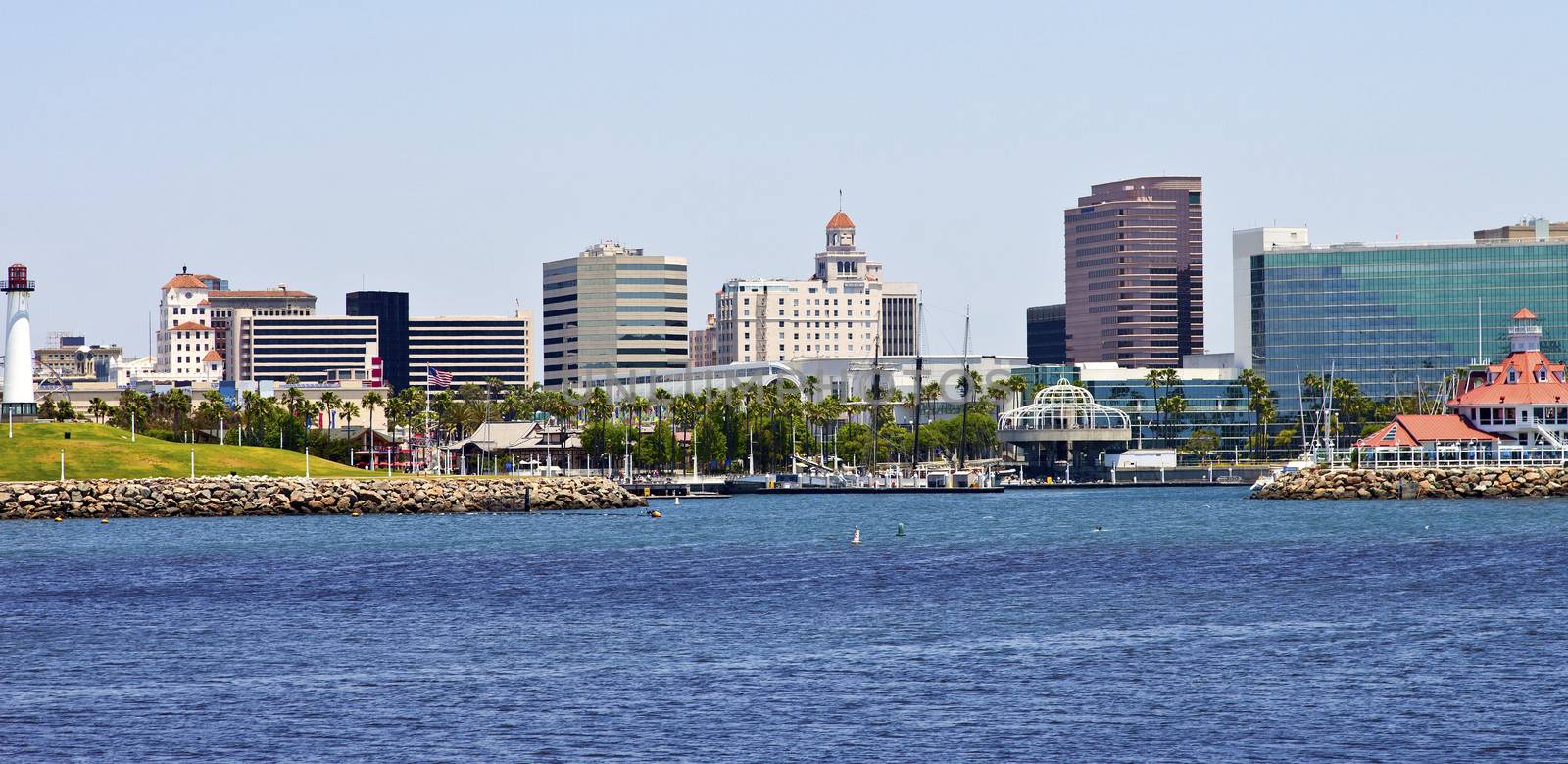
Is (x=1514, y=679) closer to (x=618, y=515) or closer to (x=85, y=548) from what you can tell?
(x=85, y=548)

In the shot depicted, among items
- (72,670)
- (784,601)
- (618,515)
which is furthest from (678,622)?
(618,515)

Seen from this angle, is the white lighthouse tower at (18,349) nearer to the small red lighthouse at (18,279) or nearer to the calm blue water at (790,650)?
the small red lighthouse at (18,279)

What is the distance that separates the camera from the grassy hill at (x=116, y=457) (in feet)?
548

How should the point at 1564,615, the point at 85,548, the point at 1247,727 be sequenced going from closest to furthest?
the point at 1247,727 → the point at 1564,615 → the point at 85,548

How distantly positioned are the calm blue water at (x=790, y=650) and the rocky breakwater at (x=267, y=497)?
35.3 m

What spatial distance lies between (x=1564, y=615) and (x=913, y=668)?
88.2ft

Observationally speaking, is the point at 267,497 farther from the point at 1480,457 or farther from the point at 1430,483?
the point at 1480,457

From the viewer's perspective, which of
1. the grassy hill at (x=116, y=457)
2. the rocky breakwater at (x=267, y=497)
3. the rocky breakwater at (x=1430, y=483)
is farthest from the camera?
the rocky breakwater at (x=1430, y=483)

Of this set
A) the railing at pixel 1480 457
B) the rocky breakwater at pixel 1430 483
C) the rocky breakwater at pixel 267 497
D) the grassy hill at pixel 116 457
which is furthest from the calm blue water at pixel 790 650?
the railing at pixel 1480 457

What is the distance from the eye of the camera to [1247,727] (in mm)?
51562

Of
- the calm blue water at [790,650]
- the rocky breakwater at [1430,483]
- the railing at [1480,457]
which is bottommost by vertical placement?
the calm blue water at [790,650]

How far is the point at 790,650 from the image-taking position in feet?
220

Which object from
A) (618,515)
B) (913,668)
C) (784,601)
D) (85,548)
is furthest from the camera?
(618,515)

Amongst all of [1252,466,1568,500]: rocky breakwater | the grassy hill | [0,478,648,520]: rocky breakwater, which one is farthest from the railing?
the grassy hill
